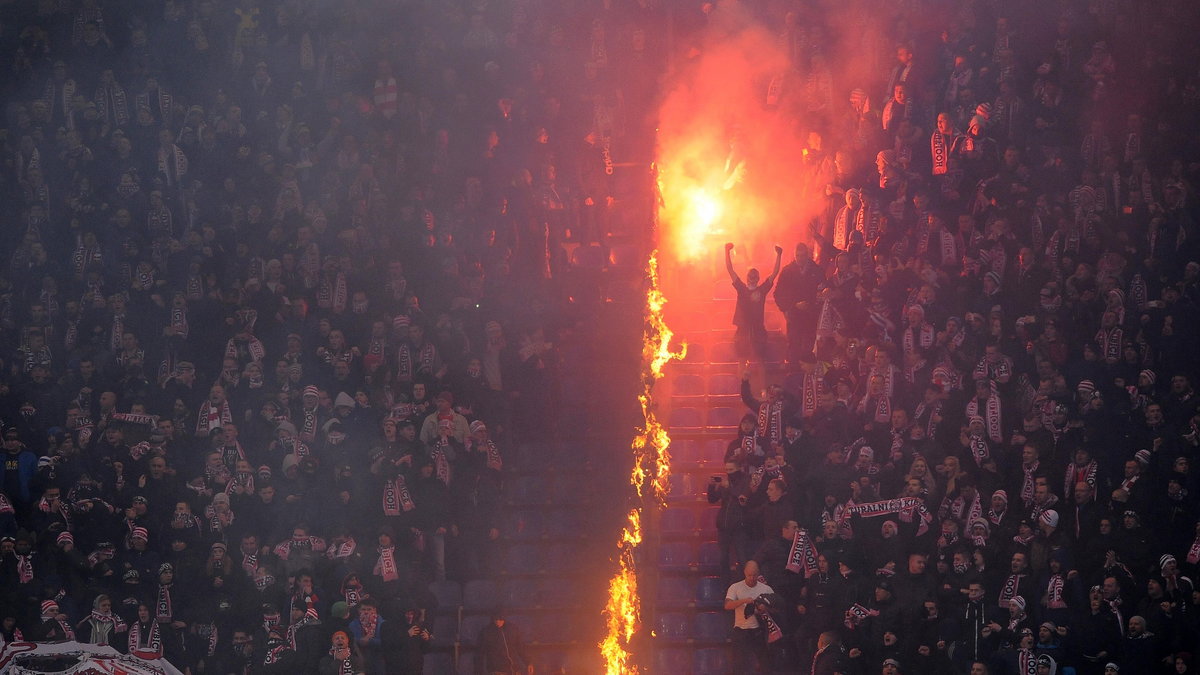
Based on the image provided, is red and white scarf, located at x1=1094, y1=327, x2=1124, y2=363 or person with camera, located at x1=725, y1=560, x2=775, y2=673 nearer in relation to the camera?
person with camera, located at x1=725, y1=560, x2=775, y2=673

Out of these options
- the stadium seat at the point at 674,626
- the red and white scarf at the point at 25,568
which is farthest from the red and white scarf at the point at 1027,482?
the red and white scarf at the point at 25,568

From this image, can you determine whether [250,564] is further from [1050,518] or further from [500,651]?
[1050,518]

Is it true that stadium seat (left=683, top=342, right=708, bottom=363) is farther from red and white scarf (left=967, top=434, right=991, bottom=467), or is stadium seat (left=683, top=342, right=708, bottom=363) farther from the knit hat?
the knit hat

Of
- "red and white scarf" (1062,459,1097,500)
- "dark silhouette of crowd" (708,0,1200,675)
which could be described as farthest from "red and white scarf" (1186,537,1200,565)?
"red and white scarf" (1062,459,1097,500)

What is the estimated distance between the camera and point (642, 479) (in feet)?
53.8

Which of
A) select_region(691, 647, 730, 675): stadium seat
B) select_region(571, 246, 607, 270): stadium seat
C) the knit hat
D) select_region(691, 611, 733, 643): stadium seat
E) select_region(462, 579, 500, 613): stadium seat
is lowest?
select_region(691, 647, 730, 675): stadium seat

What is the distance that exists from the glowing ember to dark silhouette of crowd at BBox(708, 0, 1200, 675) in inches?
39.7

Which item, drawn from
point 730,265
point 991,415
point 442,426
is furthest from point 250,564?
point 991,415

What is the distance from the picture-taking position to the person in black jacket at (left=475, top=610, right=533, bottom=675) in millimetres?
14539

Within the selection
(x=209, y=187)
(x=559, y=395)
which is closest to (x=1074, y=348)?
(x=559, y=395)

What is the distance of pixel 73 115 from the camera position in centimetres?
1983

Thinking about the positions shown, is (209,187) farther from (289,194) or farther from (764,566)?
(764,566)

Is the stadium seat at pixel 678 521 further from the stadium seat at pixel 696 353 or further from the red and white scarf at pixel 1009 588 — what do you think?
the red and white scarf at pixel 1009 588

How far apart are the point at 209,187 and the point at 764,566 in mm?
8354
